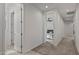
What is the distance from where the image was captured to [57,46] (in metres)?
2.10

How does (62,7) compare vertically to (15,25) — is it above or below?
above

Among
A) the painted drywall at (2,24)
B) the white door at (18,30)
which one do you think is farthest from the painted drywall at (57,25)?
the painted drywall at (2,24)

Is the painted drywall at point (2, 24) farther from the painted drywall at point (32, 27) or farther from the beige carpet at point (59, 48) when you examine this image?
the beige carpet at point (59, 48)

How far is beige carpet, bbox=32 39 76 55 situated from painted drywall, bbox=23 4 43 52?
105 millimetres

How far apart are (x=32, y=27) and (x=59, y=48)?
612 mm

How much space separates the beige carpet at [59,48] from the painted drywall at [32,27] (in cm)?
11

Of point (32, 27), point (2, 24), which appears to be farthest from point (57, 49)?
point (2, 24)

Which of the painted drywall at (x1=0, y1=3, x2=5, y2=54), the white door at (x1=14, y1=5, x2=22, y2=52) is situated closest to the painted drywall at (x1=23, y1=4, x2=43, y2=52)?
the white door at (x1=14, y1=5, x2=22, y2=52)

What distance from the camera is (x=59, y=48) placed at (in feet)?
6.82

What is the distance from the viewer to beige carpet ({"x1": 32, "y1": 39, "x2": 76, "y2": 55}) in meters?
2.03

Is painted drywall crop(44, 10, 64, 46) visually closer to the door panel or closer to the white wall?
the white wall

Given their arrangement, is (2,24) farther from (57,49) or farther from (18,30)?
(57,49)

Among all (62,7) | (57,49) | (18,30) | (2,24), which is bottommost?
(57,49)
